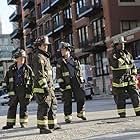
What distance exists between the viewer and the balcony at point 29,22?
6788 centimetres

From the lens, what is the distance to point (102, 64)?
45.9 metres

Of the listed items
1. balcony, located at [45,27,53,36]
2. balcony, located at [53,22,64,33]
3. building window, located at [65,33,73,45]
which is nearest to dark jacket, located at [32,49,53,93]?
building window, located at [65,33,73,45]

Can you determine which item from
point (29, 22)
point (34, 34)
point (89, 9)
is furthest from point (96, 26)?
point (34, 34)

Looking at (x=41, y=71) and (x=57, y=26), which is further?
(x=57, y=26)

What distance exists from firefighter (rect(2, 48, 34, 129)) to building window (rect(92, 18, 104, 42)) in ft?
110

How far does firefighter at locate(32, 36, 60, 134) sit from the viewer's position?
977 centimetres

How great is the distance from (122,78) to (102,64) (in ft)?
112

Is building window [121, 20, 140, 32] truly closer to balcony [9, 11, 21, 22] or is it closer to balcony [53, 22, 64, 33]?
balcony [53, 22, 64, 33]

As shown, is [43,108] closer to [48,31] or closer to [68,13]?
[68,13]

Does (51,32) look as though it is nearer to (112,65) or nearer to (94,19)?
(94,19)

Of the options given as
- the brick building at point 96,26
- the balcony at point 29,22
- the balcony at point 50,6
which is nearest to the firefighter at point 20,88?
the brick building at point 96,26

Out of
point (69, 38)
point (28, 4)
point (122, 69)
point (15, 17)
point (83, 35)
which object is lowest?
point (122, 69)

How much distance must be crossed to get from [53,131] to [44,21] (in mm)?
53872

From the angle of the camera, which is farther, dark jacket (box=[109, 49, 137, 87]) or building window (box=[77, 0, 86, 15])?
building window (box=[77, 0, 86, 15])
